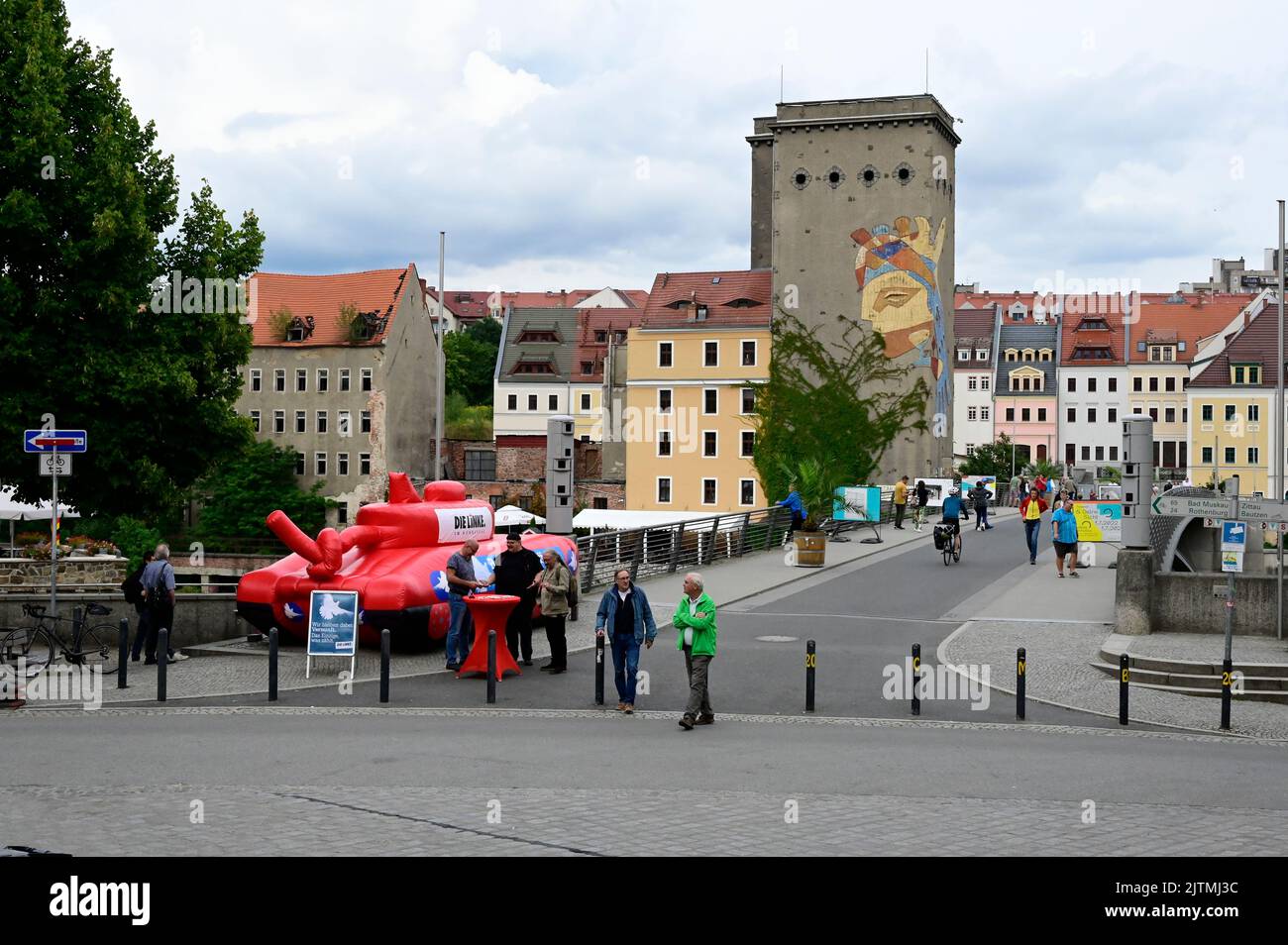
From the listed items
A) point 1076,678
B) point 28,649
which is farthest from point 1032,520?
point 28,649

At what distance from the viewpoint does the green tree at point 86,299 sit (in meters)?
27.0

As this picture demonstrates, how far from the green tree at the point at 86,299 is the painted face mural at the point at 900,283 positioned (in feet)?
157

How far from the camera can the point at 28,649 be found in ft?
64.2

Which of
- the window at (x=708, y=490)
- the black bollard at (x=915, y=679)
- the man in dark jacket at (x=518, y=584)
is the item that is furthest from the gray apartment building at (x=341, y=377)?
A: the black bollard at (x=915, y=679)

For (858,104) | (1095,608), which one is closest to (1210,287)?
(858,104)

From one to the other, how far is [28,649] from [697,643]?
9.79m

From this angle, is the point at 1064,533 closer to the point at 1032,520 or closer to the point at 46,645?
the point at 1032,520

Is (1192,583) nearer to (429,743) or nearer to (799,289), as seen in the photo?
(429,743)

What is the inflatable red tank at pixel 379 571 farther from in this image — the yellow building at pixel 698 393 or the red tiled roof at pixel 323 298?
the red tiled roof at pixel 323 298

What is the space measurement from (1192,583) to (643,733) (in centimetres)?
1133

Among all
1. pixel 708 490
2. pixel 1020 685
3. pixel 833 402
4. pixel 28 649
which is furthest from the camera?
pixel 708 490

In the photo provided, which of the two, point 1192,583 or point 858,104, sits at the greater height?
point 858,104
